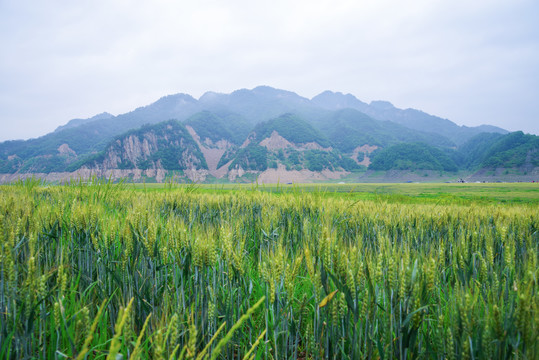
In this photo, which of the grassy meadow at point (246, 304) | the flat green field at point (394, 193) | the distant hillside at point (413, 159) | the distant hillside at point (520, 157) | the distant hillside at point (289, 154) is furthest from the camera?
the distant hillside at point (289, 154)

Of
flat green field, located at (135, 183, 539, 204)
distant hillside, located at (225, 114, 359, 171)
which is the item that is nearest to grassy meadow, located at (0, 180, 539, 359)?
flat green field, located at (135, 183, 539, 204)

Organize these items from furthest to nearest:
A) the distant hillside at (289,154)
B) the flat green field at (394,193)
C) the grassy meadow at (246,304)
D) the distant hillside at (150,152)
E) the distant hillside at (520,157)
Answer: the distant hillside at (289,154) < the distant hillside at (150,152) < the distant hillside at (520,157) < the flat green field at (394,193) < the grassy meadow at (246,304)

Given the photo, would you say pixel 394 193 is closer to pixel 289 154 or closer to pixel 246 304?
pixel 246 304

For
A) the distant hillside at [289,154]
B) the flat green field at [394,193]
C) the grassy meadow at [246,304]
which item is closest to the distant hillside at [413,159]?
the distant hillside at [289,154]

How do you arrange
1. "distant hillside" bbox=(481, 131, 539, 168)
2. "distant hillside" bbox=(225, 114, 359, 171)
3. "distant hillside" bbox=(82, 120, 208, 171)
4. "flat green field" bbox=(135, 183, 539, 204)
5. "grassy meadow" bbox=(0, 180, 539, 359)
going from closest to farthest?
"grassy meadow" bbox=(0, 180, 539, 359) < "flat green field" bbox=(135, 183, 539, 204) < "distant hillside" bbox=(481, 131, 539, 168) < "distant hillside" bbox=(82, 120, 208, 171) < "distant hillside" bbox=(225, 114, 359, 171)

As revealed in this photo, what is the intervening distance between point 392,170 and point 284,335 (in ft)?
515

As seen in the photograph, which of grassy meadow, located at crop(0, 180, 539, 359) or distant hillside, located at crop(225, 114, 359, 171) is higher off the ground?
distant hillside, located at crop(225, 114, 359, 171)

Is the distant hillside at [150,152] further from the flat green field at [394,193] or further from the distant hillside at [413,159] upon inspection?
the flat green field at [394,193]

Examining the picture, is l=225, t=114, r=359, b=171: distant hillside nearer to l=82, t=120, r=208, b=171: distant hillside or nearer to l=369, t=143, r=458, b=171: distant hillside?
l=369, t=143, r=458, b=171: distant hillside

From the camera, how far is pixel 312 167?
167125mm

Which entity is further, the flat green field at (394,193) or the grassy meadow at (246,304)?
the flat green field at (394,193)

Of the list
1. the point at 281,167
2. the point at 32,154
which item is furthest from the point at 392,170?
the point at 32,154

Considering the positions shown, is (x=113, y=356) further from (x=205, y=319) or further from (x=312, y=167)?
(x=312, y=167)

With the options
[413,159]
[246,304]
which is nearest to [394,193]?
[246,304]
